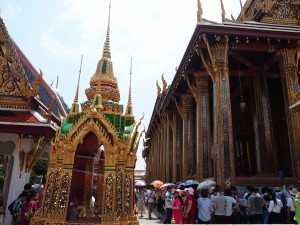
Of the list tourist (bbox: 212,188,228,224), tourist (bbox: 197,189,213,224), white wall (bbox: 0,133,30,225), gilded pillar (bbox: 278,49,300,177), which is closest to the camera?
tourist (bbox: 212,188,228,224)

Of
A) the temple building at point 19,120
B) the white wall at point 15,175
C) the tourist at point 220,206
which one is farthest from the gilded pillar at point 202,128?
the white wall at point 15,175

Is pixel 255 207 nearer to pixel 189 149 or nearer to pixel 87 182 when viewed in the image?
pixel 87 182

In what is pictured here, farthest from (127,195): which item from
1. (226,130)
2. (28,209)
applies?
(226,130)

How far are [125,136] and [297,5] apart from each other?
12170 mm

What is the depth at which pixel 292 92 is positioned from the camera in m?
9.16

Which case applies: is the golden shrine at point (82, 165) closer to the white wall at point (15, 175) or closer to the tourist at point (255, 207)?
the white wall at point (15, 175)

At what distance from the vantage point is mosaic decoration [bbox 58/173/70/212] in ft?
11.3

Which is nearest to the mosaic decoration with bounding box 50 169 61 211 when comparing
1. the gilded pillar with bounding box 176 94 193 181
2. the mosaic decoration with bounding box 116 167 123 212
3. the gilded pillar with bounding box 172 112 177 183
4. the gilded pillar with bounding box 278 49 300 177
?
the mosaic decoration with bounding box 116 167 123 212

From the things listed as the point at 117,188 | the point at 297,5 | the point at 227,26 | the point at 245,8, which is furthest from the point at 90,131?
the point at 245,8

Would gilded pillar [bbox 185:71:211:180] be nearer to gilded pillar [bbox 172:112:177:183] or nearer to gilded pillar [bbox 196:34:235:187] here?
gilded pillar [bbox 196:34:235:187]

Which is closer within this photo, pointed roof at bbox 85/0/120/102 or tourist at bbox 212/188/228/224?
pointed roof at bbox 85/0/120/102

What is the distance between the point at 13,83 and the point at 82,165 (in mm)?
4333

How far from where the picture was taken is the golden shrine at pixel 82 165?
3.46 meters

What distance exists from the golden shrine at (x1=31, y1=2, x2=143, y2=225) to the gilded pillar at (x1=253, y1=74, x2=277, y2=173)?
773 centimetres
